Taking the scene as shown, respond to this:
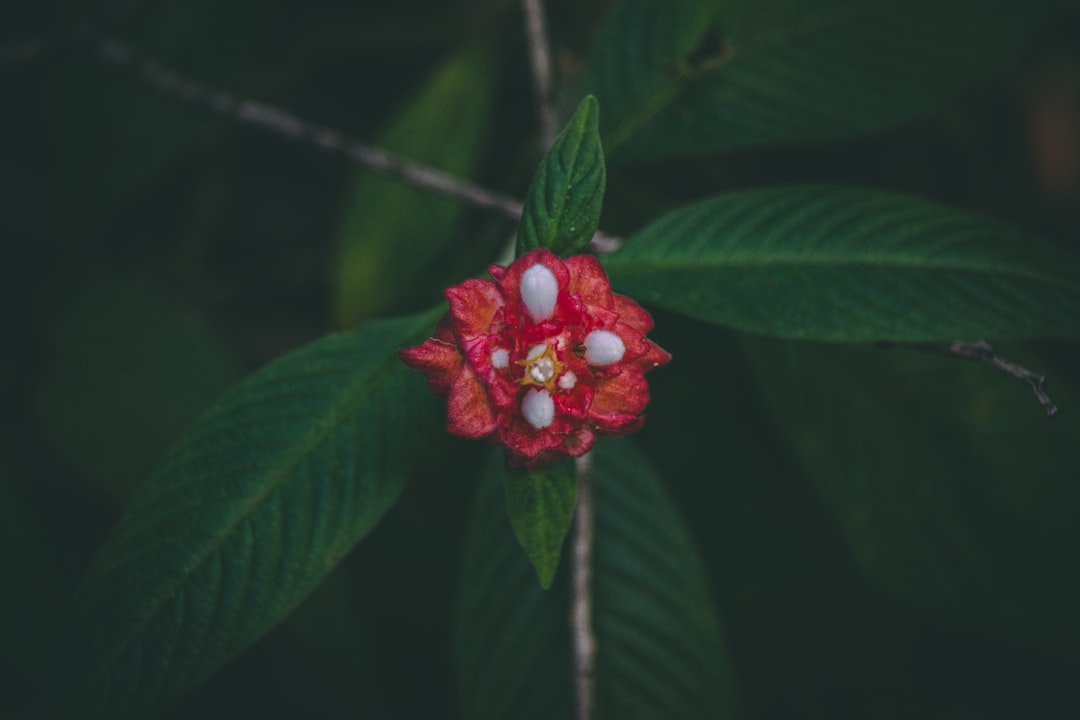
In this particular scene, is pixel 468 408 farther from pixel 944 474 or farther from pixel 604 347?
pixel 944 474

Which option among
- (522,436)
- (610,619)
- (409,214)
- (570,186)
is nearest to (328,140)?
(409,214)

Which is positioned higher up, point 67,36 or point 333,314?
point 67,36

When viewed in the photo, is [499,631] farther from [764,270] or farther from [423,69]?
[423,69]

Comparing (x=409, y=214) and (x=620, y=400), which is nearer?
(x=620, y=400)

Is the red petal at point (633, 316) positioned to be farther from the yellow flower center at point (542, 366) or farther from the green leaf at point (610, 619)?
the green leaf at point (610, 619)

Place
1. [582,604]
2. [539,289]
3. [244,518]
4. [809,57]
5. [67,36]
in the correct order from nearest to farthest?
[539,289]
[244,518]
[582,604]
[809,57]
[67,36]

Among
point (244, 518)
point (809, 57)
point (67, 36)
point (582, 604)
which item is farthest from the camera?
point (67, 36)

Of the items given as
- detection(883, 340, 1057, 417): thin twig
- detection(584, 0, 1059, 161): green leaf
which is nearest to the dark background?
detection(584, 0, 1059, 161): green leaf
